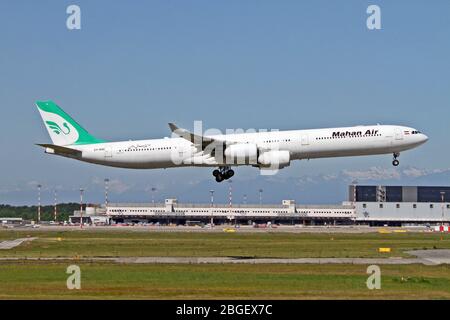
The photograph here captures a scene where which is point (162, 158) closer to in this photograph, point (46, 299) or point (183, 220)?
point (46, 299)

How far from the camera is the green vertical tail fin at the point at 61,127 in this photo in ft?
262

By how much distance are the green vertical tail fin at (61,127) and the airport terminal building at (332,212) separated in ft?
350

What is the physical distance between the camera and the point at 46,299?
36594mm

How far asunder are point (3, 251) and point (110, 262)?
1710 centimetres

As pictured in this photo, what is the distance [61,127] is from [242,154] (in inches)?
798

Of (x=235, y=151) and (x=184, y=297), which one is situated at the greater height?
(x=235, y=151)

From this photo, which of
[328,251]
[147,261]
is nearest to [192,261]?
[147,261]

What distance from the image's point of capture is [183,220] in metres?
194

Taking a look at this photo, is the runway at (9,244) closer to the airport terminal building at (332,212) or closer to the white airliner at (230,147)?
the white airliner at (230,147)

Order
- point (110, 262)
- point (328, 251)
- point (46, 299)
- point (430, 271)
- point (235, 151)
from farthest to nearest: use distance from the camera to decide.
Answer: point (235, 151)
point (328, 251)
point (110, 262)
point (430, 271)
point (46, 299)

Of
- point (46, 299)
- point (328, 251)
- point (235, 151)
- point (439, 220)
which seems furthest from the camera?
point (439, 220)

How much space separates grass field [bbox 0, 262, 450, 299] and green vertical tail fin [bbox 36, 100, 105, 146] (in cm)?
2767

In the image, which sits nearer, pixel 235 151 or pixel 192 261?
pixel 192 261

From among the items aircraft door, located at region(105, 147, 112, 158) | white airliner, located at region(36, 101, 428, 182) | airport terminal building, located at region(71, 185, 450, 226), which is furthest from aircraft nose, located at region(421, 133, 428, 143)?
airport terminal building, located at region(71, 185, 450, 226)
